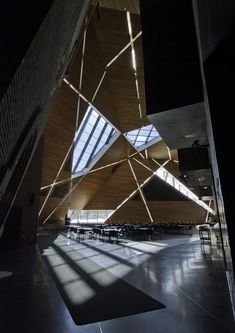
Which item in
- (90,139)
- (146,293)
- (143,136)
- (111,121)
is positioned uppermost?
(143,136)

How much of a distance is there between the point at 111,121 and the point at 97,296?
11545 mm

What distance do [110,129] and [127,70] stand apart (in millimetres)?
6050

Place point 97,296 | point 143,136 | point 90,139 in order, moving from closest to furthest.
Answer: point 97,296 < point 90,139 < point 143,136

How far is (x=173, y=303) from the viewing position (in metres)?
3.25

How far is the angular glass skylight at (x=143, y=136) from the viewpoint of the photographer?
665 inches

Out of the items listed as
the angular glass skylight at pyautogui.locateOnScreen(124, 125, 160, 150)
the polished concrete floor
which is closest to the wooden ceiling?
the angular glass skylight at pyautogui.locateOnScreen(124, 125, 160, 150)

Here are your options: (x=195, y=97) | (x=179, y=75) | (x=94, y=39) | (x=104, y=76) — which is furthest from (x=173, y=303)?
(x=104, y=76)

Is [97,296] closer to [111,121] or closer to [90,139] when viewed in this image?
[111,121]

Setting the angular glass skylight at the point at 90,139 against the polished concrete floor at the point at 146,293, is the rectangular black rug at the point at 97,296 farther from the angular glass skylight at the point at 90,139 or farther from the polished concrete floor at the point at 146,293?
the angular glass skylight at the point at 90,139

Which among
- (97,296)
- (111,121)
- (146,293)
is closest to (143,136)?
(111,121)

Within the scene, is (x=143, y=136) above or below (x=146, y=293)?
above

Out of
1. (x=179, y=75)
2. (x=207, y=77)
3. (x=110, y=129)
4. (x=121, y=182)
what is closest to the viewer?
(x=207, y=77)

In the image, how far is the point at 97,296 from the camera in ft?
11.9

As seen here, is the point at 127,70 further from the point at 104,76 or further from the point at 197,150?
the point at 197,150
